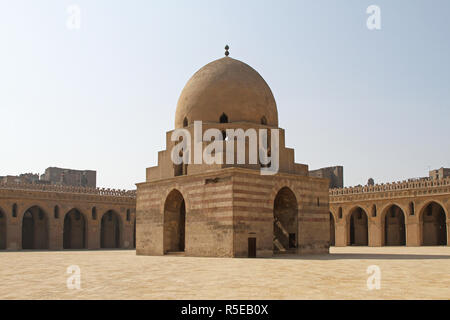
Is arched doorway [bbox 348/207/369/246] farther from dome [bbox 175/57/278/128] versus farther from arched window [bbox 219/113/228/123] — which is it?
arched window [bbox 219/113/228/123]

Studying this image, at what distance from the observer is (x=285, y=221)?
21.7m

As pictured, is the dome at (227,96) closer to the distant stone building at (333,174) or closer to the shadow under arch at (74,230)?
the shadow under arch at (74,230)

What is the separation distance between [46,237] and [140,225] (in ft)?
41.2

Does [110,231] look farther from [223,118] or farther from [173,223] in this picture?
[223,118]

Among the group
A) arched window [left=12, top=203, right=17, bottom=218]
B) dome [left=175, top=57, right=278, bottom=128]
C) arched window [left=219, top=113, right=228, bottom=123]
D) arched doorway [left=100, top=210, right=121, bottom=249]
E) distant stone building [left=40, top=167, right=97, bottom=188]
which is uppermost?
dome [left=175, top=57, right=278, bottom=128]

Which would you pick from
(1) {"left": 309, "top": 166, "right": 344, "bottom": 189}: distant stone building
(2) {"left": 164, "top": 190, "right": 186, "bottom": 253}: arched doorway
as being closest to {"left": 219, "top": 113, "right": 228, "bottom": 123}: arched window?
(2) {"left": 164, "top": 190, "right": 186, "bottom": 253}: arched doorway

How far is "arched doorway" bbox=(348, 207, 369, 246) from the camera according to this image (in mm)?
36500

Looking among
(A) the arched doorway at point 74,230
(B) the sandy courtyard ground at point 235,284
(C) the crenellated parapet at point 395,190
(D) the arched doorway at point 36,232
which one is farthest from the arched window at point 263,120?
(A) the arched doorway at point 74,230

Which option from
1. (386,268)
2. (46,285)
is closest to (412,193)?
(386,268)

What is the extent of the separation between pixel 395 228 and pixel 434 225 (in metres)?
2.72

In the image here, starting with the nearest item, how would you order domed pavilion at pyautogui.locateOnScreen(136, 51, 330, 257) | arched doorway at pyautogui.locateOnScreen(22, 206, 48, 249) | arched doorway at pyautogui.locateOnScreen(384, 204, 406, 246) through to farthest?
domed pavilion at pyautogui.locateOnScreen(136, 51, 330, 257), arched doorway at pyautogui.locateOnScreen(22, 206, 48, 249), arched doorway at pyautogui.locateOnScreen(384, 204, 406, 246)

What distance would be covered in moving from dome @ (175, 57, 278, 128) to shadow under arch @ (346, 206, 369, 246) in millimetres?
16630

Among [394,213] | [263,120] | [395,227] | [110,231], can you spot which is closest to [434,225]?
[395,227]
